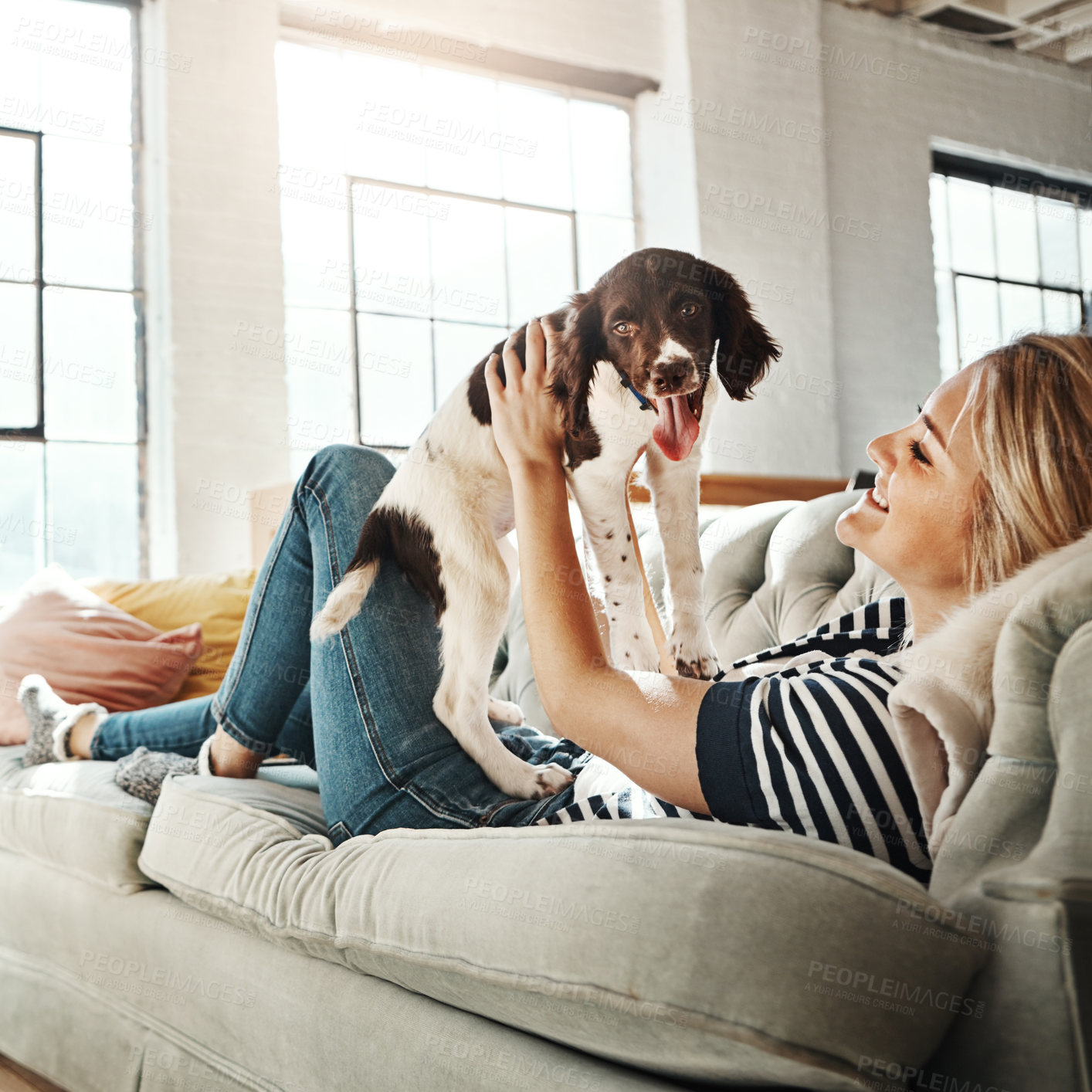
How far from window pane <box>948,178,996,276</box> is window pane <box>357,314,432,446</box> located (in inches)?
127

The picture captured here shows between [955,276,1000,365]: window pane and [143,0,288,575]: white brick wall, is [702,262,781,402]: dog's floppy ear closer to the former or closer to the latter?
→ [143,0,288,575]: white brick wall

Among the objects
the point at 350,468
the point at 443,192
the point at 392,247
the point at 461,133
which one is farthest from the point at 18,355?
the point at 350,468

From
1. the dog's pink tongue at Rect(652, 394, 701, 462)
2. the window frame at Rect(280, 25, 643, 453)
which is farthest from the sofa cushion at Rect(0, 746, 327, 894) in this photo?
the window frame at Rect(280, 25, 643, 453)

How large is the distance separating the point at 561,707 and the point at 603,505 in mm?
256

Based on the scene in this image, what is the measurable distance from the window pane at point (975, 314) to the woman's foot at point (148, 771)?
5303mm

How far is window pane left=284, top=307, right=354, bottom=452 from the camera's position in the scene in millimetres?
4336

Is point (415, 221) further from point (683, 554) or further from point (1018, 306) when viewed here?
point (683, 554)

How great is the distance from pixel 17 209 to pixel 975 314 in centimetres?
499

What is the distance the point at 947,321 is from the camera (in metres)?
5.86

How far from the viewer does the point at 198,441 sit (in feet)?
13.3

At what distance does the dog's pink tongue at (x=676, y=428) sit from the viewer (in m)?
1.04

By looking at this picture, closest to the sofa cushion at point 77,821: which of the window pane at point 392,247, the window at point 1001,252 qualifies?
the window pane at point 392,247

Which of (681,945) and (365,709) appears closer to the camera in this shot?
(681,945)

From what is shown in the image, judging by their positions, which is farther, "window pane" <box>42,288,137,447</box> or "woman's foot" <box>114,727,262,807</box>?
"window pane" <box>42,288,137,447</box>
